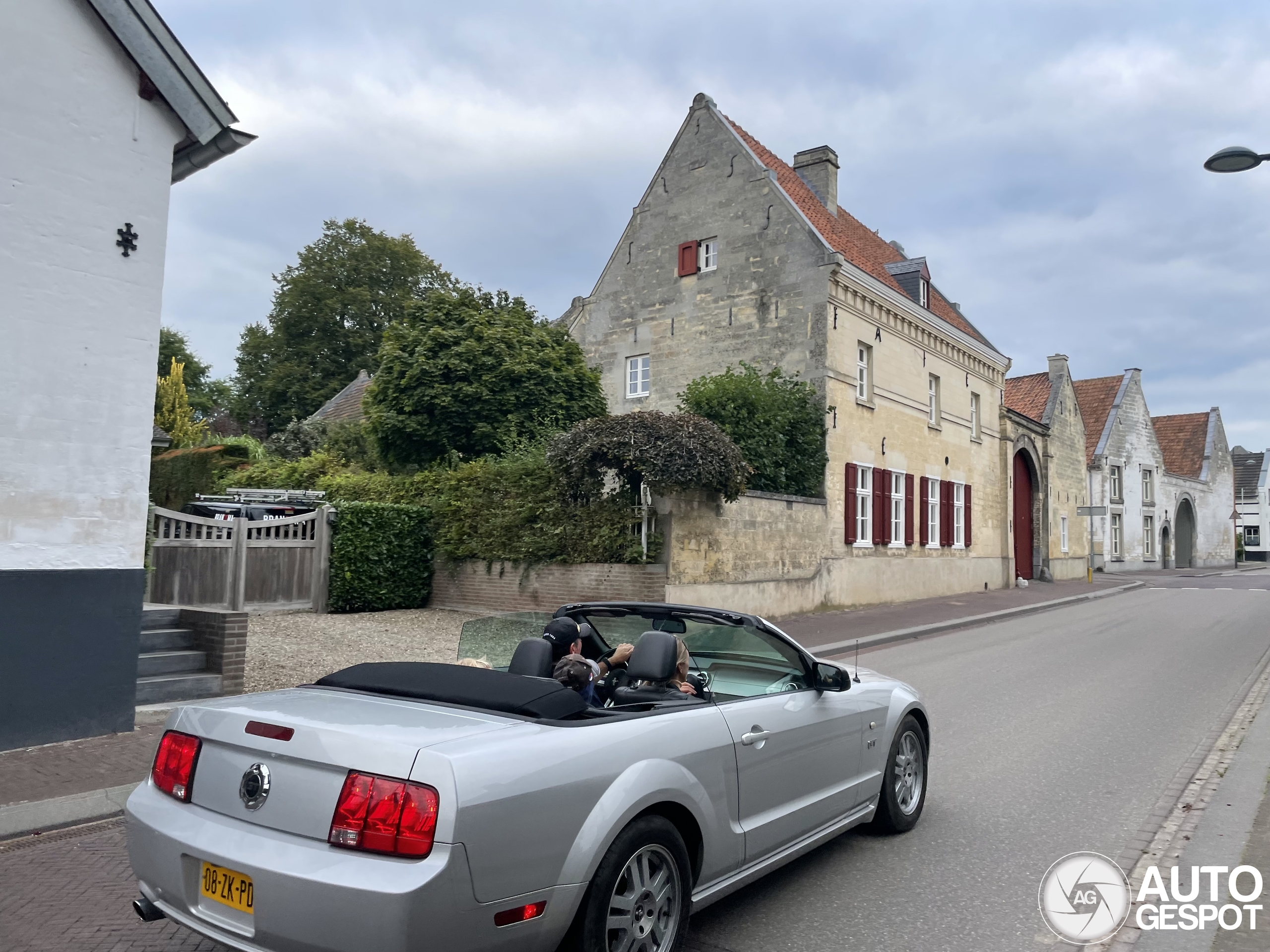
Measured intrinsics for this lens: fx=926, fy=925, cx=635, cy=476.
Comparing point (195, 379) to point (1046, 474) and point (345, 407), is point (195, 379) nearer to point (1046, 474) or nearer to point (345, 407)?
point (345, 407)

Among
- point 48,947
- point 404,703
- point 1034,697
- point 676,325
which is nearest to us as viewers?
point 404,703

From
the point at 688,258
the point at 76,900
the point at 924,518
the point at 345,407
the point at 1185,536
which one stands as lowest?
the point at 76,900

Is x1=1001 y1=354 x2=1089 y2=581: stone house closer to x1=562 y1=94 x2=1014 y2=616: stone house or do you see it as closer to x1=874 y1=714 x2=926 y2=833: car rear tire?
x1=562 y1=94 x2=1014 y2=616: stone house

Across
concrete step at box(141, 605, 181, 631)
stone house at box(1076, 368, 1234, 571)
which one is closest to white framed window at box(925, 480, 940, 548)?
stone house at box(1076, 368, 1234, 571)

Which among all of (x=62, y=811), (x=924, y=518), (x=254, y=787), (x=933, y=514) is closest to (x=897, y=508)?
(x=924, y=518)

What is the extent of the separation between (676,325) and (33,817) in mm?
19249

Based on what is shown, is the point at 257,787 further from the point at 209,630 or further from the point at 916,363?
the point at 916,363

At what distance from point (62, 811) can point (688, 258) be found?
19.5 meters

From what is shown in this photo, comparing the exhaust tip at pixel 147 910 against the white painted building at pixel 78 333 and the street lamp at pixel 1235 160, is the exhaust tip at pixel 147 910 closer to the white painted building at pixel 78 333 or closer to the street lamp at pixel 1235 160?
the white painted building at pixel 78 333

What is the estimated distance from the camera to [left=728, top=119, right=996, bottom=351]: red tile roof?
2220cm

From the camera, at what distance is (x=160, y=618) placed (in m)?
8.78

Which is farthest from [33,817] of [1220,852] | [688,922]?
[1220,852]

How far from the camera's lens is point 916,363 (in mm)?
24438

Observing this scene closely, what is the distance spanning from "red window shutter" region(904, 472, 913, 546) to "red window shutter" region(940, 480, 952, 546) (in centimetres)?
199
